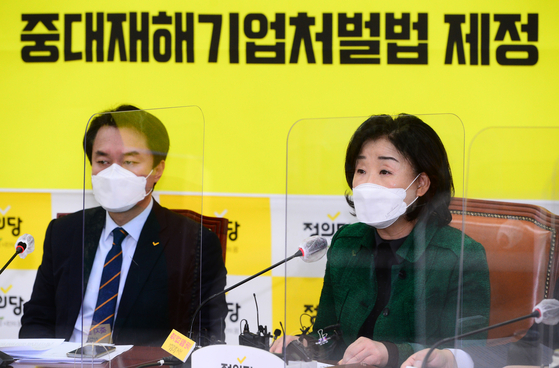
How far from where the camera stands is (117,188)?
1.86 meters

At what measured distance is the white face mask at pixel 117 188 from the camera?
1.84 meters

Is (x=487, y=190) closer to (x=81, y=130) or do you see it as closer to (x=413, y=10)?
(x=413, y=10)

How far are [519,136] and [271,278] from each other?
4.34ft

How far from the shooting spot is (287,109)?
222cm

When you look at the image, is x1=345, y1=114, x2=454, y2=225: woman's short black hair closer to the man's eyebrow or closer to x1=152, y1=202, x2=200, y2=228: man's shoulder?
x1=152, y1=202, x2=200, y2=228: man's shoulder

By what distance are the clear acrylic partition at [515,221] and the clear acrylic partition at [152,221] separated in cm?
113

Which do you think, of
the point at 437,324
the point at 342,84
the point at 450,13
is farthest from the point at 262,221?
the point at 450,13

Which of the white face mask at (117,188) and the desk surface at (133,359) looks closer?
the desk surface at (133,359)

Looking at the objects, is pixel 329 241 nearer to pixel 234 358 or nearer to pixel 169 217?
pixel 234 358

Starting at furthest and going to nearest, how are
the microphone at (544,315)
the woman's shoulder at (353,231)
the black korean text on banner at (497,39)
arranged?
1. the black korean text on banner at (497,39)
2. the woman's shoulder at (353,231)
3. the microphone at (544,315)

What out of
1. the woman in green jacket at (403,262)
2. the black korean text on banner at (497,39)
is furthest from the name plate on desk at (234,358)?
the black korean text on banner at (497,39)

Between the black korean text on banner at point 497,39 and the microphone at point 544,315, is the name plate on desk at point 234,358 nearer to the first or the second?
the microphone at point 544,315

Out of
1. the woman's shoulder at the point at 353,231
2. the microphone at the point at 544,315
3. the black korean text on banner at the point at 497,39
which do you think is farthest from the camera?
the black korean text on banner at the point at 497,39

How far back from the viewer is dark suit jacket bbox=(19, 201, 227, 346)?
1.82 m
